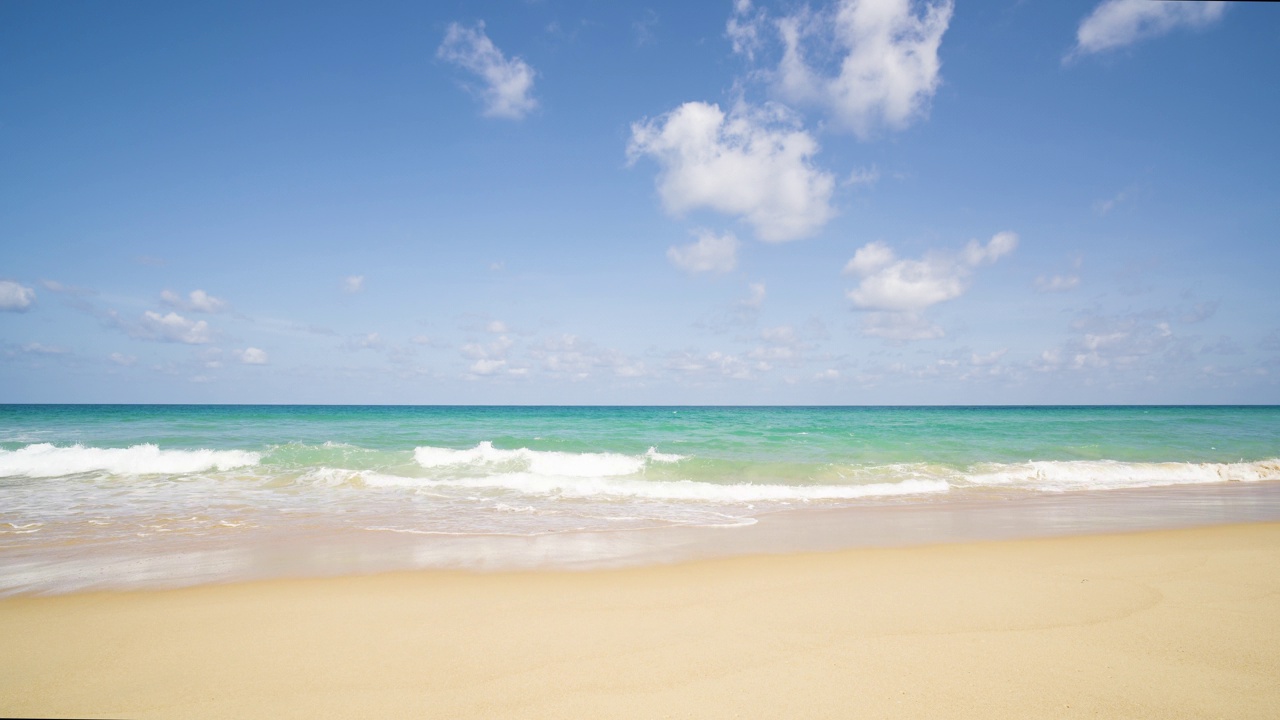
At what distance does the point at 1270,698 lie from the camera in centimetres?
315

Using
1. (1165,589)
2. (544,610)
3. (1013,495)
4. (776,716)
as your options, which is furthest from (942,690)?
(1013,495)

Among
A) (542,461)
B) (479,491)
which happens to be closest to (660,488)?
(479,491)

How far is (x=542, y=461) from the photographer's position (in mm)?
17156

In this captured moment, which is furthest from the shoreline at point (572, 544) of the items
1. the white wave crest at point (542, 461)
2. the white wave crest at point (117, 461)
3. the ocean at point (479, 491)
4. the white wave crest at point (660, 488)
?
the white wave crest at point (117, 461)

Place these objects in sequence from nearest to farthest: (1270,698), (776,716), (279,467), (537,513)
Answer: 1. (776,716)
2. (1270,698)
3. (537,513)
4. (279,467)

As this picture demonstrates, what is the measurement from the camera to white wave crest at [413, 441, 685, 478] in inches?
615

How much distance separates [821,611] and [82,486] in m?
15.7

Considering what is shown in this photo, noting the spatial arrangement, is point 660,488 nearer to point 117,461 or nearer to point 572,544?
point 572,544

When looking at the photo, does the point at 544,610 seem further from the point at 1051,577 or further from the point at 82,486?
the point at 82,486

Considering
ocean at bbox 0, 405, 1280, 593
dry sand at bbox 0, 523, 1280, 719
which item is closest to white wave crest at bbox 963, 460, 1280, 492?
ocean at bbox 0, 405, 1280, 593

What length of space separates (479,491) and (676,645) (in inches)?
347

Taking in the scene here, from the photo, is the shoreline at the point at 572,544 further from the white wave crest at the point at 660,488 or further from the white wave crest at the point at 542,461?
the white wave crest at the point at 542,461

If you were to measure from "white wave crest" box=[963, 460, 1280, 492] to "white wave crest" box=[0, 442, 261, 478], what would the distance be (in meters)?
20.4

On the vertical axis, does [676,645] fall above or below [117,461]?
above
